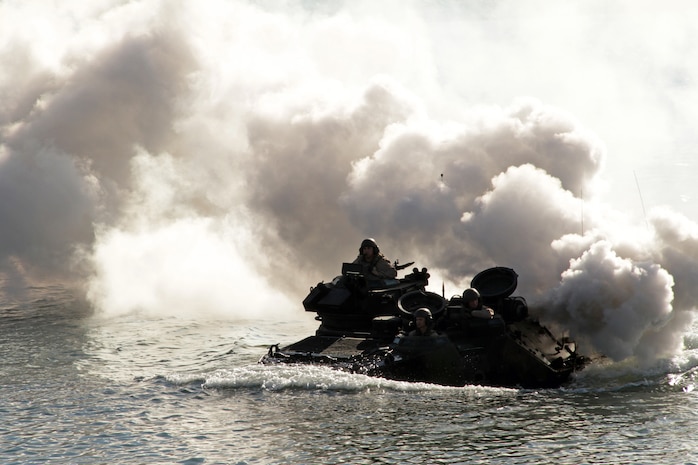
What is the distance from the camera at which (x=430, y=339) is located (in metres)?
26.8

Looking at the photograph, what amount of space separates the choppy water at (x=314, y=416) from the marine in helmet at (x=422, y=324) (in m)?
1.42

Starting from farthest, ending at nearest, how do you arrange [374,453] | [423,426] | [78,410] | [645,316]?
[645,316], [78,410], [423,426], [374,453]

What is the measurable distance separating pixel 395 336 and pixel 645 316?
800 cm

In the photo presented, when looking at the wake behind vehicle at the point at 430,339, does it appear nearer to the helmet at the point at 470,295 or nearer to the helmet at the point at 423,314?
the helmet at the point at 470,295

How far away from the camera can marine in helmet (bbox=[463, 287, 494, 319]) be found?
2815 cm

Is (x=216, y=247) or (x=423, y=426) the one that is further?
(x=216, y=247)

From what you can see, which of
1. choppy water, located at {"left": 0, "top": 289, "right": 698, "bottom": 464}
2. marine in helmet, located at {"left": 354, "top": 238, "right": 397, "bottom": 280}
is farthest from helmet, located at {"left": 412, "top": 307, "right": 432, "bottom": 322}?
marine in helmet, located at {"left": 354, "top": 238, "right": 397, "bottom": 280}

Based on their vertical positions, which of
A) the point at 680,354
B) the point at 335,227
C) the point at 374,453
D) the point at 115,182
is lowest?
the point at 374,453

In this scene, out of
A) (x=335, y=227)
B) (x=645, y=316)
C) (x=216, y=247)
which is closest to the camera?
(x=645, y=316)

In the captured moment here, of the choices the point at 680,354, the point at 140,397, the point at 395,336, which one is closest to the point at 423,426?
the point at 395,336

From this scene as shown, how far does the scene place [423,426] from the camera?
922 inches

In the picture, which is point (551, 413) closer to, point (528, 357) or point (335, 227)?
point (528, 357)

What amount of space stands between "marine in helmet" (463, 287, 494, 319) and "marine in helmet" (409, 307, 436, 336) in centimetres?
171

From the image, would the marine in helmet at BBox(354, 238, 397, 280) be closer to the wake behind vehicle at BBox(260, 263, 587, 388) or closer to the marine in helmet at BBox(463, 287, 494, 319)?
→ the wake behind vehicle at BBox(260, 263, 587, 388)
